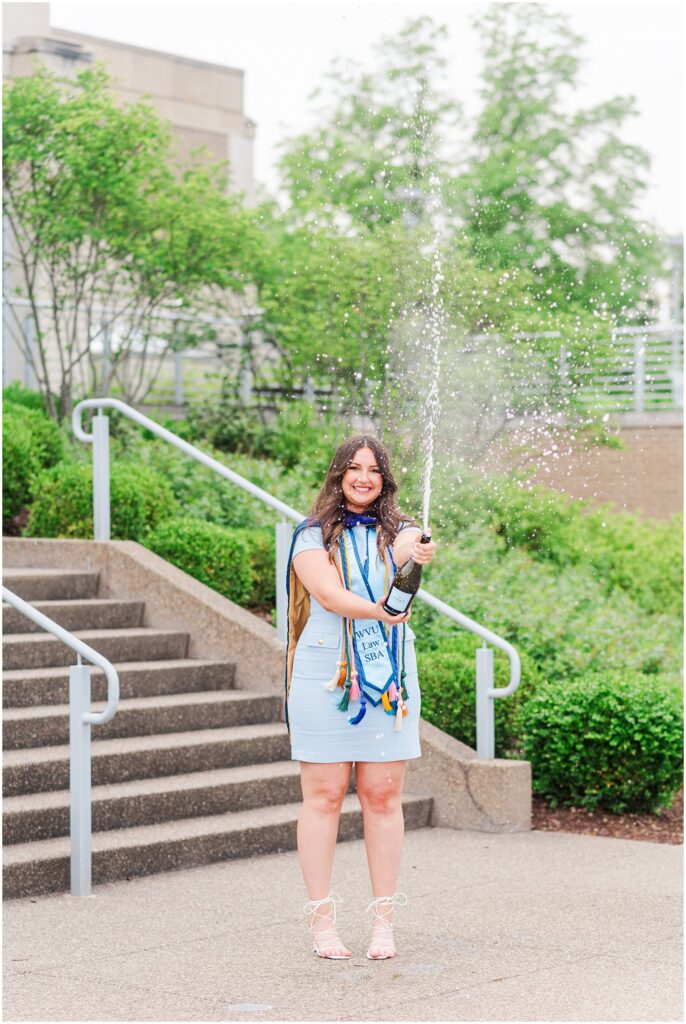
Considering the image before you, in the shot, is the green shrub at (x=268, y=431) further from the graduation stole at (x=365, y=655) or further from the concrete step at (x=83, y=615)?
the graduation stole at (x=365, y=655)

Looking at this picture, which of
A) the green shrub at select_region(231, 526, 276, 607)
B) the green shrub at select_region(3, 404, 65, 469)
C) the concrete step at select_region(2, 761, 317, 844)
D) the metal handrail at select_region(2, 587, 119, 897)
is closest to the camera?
the metal handrail at select_region(2, 587, 119, 897)

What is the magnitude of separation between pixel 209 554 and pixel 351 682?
4581 millimetres

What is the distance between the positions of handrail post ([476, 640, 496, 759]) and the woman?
2570 mm

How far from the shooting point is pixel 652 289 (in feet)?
89.0

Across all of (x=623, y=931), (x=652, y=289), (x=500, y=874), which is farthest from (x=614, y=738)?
(x=652, y=289)

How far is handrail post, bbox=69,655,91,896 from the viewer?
19.1 ft

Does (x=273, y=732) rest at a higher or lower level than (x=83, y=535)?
lower

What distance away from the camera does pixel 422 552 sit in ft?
14.6

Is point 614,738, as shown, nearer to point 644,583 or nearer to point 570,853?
point 570,853

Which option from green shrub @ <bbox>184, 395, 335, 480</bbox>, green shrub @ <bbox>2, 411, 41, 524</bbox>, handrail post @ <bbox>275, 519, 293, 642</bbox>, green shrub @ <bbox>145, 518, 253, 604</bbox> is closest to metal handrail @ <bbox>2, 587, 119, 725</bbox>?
handrail post @ <bbox>275, 519, 293, 642</bbox>

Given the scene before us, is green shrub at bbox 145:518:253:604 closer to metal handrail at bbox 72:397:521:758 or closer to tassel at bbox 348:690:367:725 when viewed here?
metal handrail at bbox 72:397:521:758

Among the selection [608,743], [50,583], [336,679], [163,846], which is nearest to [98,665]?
[163,846]

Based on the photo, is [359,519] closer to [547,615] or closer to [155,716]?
[155,716]

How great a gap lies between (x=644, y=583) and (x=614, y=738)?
18.1ft
